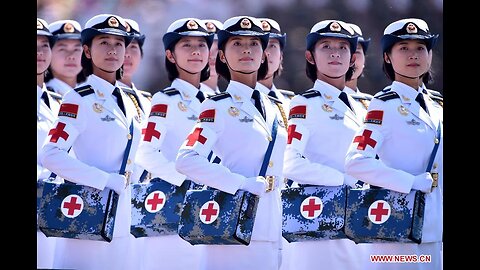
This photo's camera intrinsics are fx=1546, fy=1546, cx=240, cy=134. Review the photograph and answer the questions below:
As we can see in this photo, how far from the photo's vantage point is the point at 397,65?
973cm

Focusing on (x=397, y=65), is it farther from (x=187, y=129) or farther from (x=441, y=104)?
(x=187, y=129)

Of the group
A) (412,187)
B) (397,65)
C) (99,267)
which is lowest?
(99,267)

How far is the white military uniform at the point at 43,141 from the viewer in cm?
1098

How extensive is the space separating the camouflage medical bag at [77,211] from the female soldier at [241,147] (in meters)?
0.72

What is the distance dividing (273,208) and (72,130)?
1382 mm

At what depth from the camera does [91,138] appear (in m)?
9.94

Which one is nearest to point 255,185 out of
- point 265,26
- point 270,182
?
point 270,182

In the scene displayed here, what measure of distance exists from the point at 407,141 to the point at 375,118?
0.25 metres

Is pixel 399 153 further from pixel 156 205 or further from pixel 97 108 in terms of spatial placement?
pixel 97 108

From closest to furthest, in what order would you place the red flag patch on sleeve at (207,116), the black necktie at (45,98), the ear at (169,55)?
the red flag patch on sleeve at (207,116) < the ear at (169,55) < the black necktie at (45,98)

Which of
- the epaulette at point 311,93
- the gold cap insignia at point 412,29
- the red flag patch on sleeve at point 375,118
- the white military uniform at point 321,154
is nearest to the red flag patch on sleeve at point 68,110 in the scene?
the white military uniform at point 321,154

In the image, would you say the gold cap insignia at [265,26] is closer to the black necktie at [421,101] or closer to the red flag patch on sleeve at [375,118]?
the red flag patch on sleeve at [375,118]
